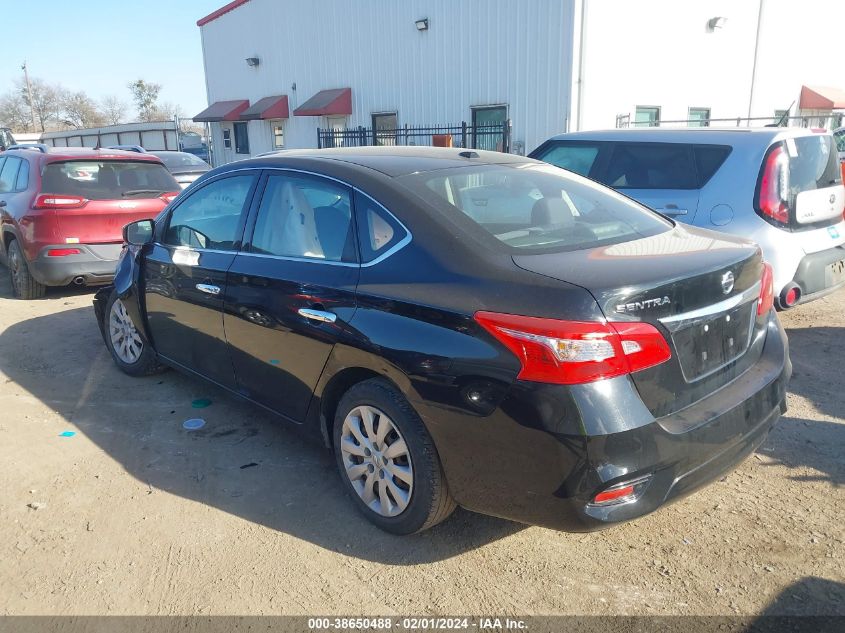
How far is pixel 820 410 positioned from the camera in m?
4.12

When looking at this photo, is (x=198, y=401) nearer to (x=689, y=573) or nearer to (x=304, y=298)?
(x=304, y=298)

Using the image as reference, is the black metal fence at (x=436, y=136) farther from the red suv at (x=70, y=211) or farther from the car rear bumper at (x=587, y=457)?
the car rear bumper at (x=587, y=457)

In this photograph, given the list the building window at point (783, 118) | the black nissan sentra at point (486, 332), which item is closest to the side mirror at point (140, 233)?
the black nissan sentra at point (486, 332)

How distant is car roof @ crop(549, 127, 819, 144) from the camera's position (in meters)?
5.30

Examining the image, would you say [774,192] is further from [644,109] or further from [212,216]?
[644,109]

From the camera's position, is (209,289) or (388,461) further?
(209,289)

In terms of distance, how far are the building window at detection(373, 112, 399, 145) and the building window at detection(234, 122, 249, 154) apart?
8.39 meters

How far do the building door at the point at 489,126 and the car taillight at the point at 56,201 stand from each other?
335 inches

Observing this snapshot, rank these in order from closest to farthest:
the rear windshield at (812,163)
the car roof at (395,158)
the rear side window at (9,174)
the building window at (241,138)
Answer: the car roof at (395,158) → the rear windshield at (812,163) → the rear side window at (9,174) → the building window at (241,138)

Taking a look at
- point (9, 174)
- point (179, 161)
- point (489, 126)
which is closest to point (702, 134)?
point (9, 174)

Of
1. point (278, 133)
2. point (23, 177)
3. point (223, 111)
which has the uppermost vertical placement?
point (223, 111)

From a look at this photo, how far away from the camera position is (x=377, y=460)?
2.96 meters

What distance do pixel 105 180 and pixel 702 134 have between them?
19.8 feet

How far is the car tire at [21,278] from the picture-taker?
Answer: 731 cm
